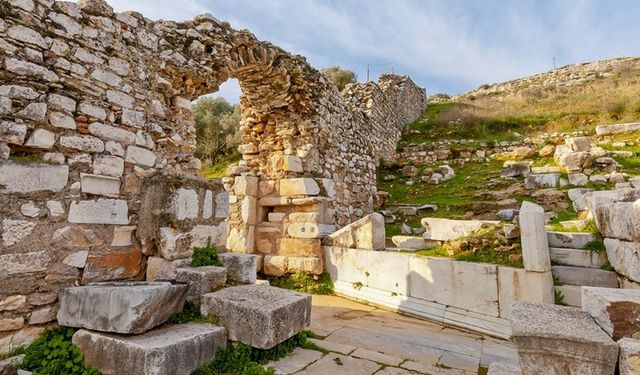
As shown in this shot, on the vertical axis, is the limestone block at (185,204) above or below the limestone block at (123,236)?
above

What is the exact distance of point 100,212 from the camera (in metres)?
3.20

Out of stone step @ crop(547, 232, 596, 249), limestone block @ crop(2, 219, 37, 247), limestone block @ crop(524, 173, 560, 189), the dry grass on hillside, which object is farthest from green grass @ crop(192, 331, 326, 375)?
the dry grass on hillside

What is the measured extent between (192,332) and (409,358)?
6.43 feet

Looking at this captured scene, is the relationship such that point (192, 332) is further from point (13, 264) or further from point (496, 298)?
point (496, 298)

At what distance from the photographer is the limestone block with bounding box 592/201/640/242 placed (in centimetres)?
338

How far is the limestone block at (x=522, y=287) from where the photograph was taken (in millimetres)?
4020

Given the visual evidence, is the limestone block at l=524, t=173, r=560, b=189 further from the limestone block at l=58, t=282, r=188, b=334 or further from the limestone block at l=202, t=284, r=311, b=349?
the limestone block at l=58, t=282, r=188, b=334

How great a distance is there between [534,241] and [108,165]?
486 cm

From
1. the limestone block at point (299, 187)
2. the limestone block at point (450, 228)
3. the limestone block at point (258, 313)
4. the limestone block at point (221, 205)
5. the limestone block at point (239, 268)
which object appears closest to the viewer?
the limestone block at point (258, 313)

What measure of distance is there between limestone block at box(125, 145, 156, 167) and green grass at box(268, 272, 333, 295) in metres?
3.32

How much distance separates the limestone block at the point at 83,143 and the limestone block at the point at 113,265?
1.00 meters

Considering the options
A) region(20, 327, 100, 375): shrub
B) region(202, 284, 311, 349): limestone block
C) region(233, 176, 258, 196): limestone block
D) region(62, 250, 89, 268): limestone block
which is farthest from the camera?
region(233, 176, 258, 196): limestone block

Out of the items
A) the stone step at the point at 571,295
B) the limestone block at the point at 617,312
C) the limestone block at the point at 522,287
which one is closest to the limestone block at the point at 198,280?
the limestone block at the point at 617,312

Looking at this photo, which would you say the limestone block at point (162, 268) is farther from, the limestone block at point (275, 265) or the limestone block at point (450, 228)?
the limestone block at point (450, 228)
